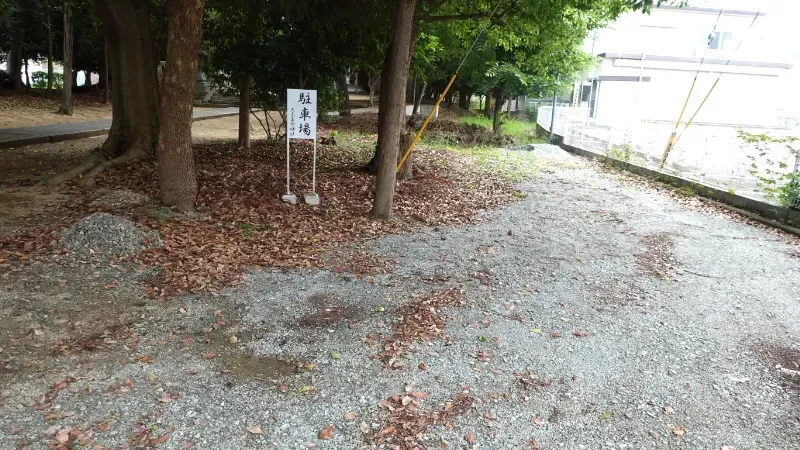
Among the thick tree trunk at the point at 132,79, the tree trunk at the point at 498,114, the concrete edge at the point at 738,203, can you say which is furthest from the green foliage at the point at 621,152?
the thick tree trunk at the point at 132,79

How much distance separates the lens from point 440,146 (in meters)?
17.7

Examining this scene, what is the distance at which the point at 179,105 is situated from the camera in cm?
681

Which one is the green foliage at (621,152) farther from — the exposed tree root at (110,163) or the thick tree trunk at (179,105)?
the exposed tree root at (110,163)

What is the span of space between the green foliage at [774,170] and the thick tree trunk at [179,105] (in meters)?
9.61

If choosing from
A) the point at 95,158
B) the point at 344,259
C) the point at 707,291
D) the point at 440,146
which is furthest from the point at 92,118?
the point at 707,291

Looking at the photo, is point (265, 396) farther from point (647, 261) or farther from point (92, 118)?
point (92, 118)

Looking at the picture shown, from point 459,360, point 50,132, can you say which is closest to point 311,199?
point 459,360

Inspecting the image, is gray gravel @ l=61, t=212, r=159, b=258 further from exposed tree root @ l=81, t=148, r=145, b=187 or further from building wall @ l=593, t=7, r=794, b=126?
building wall @ l=593, t=7, r=794, b=126

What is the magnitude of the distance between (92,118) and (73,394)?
17110 mm

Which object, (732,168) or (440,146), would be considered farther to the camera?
(440,146)

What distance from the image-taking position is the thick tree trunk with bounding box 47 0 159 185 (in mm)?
9320

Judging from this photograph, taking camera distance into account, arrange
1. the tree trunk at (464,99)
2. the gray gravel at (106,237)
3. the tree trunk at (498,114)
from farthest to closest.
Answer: the tree trunk at (464,99) → the tree trunk at (498,114) → the gray gravel at (106,237)

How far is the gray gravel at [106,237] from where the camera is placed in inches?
227

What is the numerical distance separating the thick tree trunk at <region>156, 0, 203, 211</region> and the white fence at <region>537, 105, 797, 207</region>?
9.72 metres
